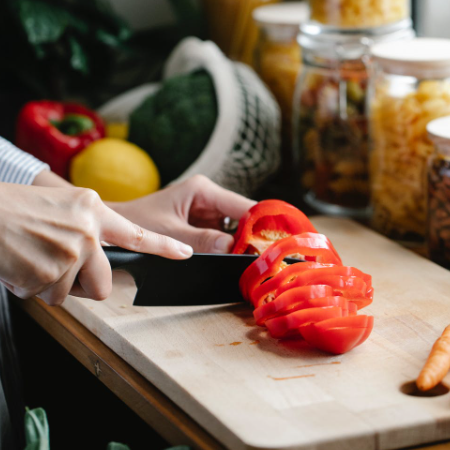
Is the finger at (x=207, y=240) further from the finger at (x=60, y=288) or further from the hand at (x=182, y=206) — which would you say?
the finger at (x=60, y=288)

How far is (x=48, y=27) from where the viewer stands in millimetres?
1751

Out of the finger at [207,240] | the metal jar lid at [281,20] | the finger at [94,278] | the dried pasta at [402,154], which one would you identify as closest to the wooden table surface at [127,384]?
the finger at [94,278]

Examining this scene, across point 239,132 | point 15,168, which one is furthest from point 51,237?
point 239,132

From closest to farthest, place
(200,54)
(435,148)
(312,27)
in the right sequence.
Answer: (435,148) → (312,27) → (200,54)

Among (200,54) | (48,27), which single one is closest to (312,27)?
(200,54)

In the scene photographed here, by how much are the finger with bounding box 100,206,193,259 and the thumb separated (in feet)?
0.49

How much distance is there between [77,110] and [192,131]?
0.42 meters

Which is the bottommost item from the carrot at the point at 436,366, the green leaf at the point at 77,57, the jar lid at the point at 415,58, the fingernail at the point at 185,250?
the carrot at the point at 436,366

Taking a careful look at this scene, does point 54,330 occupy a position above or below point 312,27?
below

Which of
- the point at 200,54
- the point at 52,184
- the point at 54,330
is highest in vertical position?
the point at 200,54

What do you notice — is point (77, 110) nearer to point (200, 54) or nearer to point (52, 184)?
point (200, 54)

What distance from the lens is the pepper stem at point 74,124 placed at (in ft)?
5.47

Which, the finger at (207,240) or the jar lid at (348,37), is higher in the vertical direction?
→ the jar lid at (348,37)

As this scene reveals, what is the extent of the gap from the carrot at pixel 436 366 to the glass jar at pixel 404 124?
1.42ft
